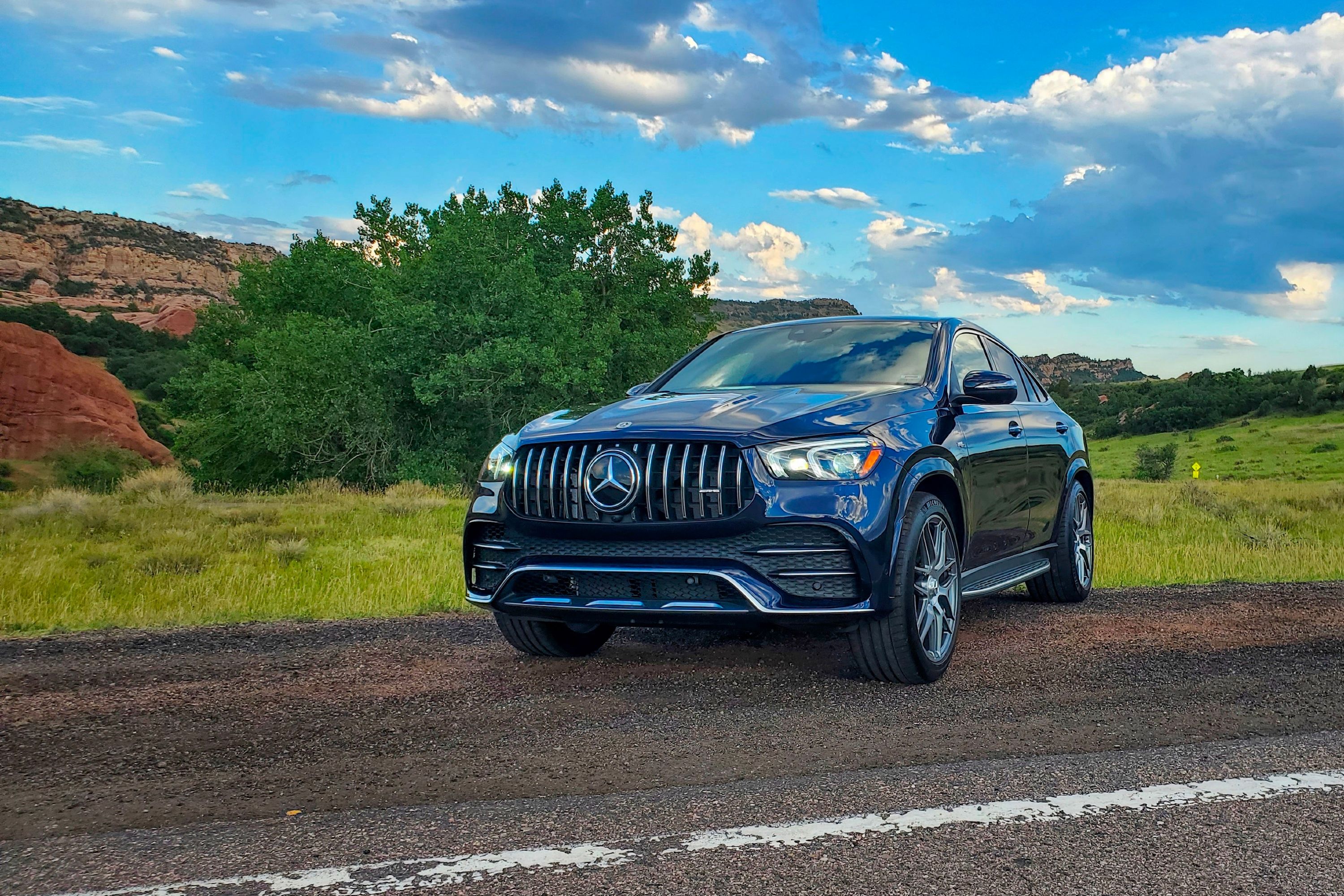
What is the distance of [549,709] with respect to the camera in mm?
4898

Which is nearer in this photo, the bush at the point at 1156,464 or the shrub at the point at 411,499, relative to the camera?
the shrub at the point at 411,499

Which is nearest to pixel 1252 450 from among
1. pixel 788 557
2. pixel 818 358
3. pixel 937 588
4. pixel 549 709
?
pixel 818 358

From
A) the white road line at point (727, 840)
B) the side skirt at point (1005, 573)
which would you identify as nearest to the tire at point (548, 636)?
the side skirt at point (1005, 573)

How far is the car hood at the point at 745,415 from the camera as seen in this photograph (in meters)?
5.03

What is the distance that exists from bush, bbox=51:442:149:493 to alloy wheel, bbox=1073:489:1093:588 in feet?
98.5

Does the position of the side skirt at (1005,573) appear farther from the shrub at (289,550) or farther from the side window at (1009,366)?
the shrub at (289,550)

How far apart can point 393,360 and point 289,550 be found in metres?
16.1

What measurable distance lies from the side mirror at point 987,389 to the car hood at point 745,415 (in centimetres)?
28

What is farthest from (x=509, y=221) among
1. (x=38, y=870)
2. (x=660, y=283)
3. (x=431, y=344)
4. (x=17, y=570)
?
(x=38, y=870)

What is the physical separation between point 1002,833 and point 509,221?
36.6 m

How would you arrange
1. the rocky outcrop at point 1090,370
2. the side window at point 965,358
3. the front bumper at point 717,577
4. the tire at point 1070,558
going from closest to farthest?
the front bumper at point 717,577, the side window at point 965,358, the tire at point 1070,558, the rocky outcrop at point 1090,370

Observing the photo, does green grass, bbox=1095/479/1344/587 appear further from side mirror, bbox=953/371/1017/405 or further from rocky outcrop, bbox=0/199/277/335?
rocky outcrop, bbox=0/199/277/335

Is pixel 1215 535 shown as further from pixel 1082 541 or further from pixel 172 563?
pixel 172 563

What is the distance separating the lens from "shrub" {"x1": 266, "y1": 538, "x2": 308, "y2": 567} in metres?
13.0
